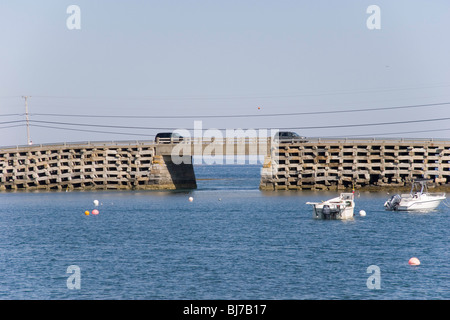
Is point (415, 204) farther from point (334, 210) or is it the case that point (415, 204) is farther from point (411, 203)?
point (334, 210)

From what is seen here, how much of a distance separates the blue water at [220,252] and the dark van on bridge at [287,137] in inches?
854

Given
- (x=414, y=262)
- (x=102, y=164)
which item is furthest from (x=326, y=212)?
(x=102, y=164)

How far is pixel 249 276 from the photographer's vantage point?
→ 118ft

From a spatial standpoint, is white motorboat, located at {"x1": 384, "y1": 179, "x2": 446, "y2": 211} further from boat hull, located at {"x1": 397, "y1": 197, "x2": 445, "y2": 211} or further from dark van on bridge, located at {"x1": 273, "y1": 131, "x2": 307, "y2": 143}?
dark van on bridge, located at {"x1": 273, "y1": 131, "x2": 307, "y2": 143}

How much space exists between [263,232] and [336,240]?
704 cm

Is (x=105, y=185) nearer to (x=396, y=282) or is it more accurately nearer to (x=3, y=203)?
(x=3, y=203)

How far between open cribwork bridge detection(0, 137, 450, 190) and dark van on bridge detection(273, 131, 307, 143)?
0.72m

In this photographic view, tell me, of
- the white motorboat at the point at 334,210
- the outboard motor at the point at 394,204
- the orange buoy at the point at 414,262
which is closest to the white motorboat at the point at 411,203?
the outboard motor at the point at 394,204

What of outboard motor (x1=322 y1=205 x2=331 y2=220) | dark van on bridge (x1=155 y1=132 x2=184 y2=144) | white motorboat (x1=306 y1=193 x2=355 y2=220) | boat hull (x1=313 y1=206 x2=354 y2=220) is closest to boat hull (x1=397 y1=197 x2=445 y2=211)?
white motorboat (x1=306 y1=193 x2=355 y2=220)

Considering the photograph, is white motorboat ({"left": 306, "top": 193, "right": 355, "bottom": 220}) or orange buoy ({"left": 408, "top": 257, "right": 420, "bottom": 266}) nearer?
orange buoy ({"left": 408, "top": 257, "right": 420, "bottom": 266})

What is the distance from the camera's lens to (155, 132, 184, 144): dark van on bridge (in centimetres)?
9881

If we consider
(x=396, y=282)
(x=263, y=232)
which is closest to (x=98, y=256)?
(x=263, y=232)

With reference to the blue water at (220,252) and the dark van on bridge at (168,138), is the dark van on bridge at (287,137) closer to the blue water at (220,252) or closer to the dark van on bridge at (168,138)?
the dark van on bridge at (168,138)

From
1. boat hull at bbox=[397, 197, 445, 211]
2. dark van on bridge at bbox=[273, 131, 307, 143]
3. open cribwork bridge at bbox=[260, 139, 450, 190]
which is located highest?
dark van on bridge at bbox=[273, 131, 307, 143]
